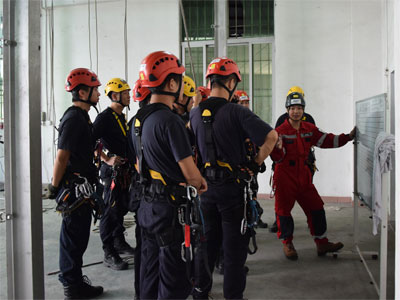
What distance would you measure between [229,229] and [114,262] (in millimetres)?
1826

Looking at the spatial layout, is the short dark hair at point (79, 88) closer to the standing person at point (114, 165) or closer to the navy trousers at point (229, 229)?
the standing person at point (114, 165)

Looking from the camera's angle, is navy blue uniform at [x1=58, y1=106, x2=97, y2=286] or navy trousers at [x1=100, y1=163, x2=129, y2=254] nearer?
navy blue uniform at [x1=58, y1=106, x2=97, y2=286]

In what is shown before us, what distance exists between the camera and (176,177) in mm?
2438

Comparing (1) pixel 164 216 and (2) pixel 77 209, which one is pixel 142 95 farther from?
(1) pixel 164 216

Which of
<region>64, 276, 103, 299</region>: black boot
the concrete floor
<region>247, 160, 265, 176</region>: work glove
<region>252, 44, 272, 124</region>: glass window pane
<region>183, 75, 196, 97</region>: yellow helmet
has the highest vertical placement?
<region>252, 44, 272, 124</region>: glass window pane

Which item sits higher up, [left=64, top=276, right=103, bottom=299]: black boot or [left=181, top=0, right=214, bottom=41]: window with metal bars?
[left=181, top=0, right=214, bottom=41]: window with metal bars

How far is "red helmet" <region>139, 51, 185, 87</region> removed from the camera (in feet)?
8.09

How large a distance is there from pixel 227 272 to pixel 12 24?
2.19 m

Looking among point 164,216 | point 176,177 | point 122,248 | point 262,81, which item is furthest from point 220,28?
point 164,216

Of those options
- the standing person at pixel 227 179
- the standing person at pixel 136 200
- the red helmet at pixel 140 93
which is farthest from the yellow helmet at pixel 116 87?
the standing person at pixel 227 179

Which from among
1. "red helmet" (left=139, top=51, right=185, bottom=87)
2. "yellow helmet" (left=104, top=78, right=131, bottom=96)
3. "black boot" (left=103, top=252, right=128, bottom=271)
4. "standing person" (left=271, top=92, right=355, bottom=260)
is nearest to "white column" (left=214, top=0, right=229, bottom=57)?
"standing person" (left=271, top=92, right=355, bottom=260)

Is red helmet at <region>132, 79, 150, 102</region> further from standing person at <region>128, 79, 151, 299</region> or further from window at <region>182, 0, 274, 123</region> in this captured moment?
window at <region>182, 0, 274, 123</region>

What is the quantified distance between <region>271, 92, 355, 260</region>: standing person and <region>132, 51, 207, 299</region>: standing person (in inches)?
82.1

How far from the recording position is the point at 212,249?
Result: 3027mm
